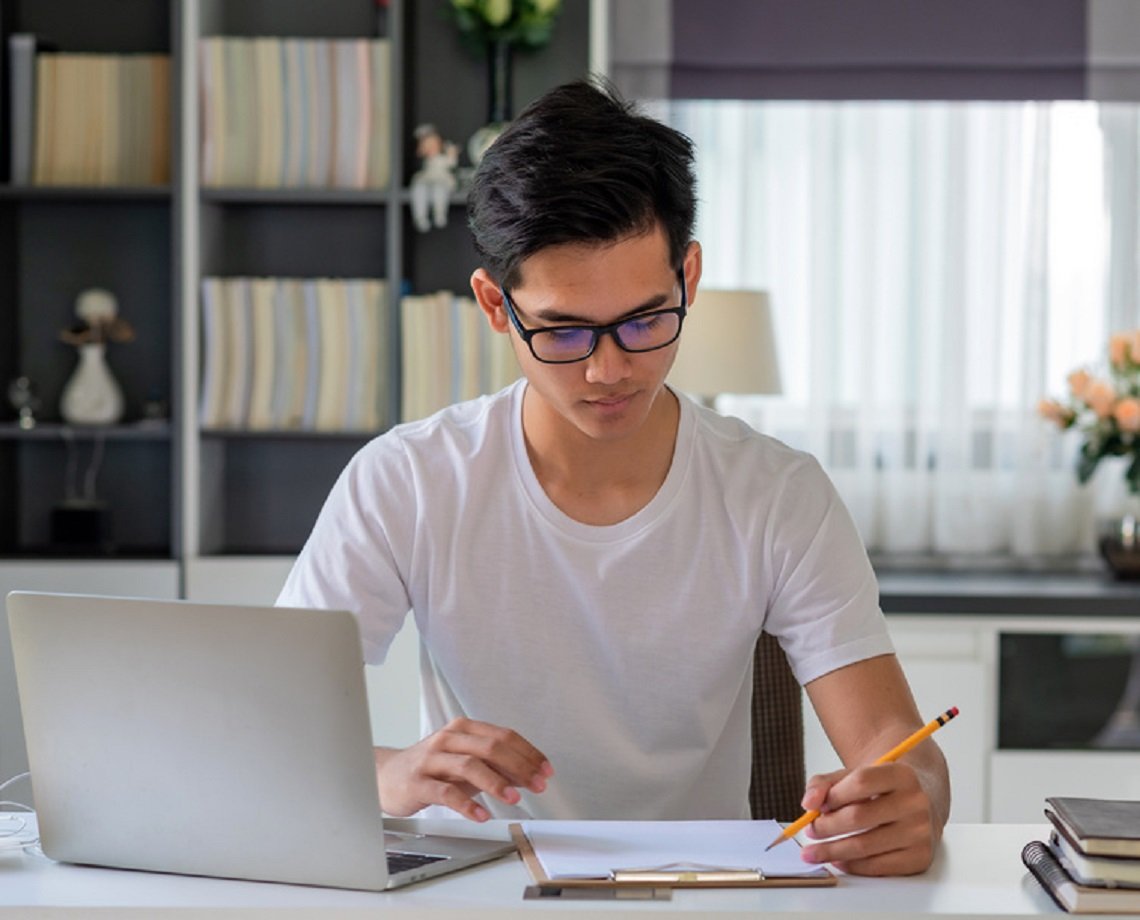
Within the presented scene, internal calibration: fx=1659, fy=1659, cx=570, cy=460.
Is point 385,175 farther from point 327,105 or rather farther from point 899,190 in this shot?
point 899,190

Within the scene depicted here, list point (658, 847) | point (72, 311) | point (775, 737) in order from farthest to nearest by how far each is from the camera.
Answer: point (72, 311) < point (775, 737) < point (658, 847)

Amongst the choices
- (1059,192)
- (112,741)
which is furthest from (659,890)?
(1059,192)

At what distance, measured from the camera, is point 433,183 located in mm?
3434

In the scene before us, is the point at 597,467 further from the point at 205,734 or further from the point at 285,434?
the point at 285,434

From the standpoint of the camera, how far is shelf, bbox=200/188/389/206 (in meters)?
3.39

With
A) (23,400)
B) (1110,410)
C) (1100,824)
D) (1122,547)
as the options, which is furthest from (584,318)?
(23,400)

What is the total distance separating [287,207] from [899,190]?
1353 millimetres

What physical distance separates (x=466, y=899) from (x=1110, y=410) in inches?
97.9

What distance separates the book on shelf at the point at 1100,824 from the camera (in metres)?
1.20

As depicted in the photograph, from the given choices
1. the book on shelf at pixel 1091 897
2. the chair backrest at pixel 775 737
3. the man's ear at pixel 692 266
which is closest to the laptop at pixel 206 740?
the book on shelf at pixel 1091 897

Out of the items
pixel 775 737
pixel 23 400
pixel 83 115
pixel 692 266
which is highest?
pixel 83 115

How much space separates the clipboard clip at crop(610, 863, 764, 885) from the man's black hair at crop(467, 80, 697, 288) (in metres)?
0.61

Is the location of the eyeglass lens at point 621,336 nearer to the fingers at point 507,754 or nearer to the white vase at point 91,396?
the fingers at point 507,754

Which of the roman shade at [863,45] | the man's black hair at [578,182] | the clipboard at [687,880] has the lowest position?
the clipboard at [687,880]
